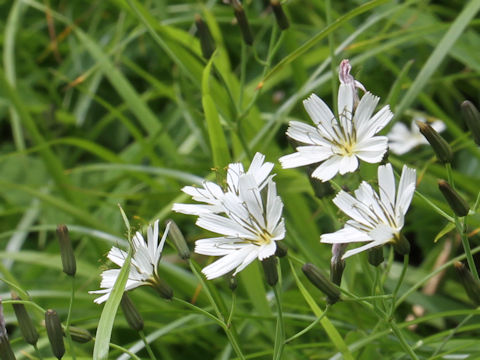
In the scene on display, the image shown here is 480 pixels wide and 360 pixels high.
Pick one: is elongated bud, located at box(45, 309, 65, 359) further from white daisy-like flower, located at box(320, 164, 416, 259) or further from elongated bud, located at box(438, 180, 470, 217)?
elongated bud, located at box(438, 180, 470, 217)

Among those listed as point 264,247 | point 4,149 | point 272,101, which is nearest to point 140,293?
point 264,247

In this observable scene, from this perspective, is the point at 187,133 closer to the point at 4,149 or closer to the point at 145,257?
the point at 4,149

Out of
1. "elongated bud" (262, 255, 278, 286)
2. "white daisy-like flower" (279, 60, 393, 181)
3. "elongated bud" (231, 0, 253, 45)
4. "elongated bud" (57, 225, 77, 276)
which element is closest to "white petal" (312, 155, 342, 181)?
"white daisy-like flower" (279, 60, 393, 181)

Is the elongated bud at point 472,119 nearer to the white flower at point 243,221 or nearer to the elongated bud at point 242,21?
the white flower at point 243,221

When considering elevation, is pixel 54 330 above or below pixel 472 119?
below

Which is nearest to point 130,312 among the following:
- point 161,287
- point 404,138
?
point 161,287

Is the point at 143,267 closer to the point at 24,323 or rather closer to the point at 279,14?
the point at 24,323
